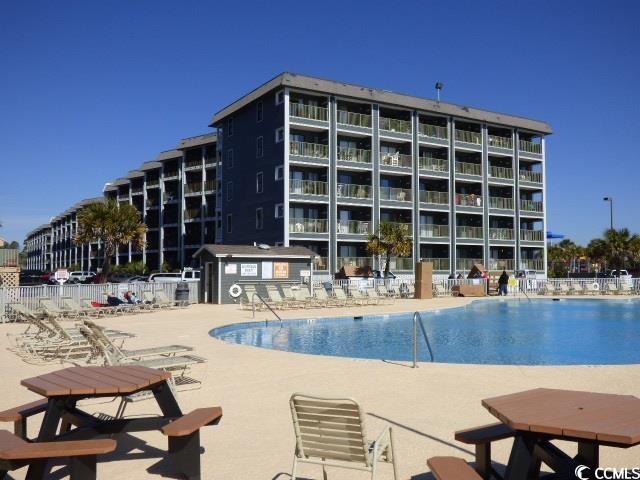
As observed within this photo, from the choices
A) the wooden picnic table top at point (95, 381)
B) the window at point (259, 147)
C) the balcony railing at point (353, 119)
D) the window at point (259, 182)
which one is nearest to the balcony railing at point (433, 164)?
the balcony railing at point (353, 119)

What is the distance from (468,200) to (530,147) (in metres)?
9.10

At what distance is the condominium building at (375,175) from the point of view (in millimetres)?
41219

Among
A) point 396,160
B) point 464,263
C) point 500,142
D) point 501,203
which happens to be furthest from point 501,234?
point 396,160

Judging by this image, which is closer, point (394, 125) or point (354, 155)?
point (354, 155)

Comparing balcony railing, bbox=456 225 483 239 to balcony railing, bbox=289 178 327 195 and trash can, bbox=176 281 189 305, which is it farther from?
trash can, bbox=176 281 189 305

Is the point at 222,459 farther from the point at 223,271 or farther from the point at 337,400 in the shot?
the point at 223,271

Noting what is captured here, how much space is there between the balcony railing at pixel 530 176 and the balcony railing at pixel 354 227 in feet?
55.2

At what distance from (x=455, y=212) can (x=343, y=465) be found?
44.6 m

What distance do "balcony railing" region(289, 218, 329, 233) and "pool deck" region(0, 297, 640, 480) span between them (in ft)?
84.5

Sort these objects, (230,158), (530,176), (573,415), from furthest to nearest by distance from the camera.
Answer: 1. (530,176)
2. (230,158)
3. (573,415)

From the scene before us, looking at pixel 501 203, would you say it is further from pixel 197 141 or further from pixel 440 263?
pixel 197 141

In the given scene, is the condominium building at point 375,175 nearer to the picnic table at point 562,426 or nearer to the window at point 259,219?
the window at point 259,219

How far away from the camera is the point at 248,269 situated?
28.9m

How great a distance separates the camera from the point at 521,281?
132 ft
